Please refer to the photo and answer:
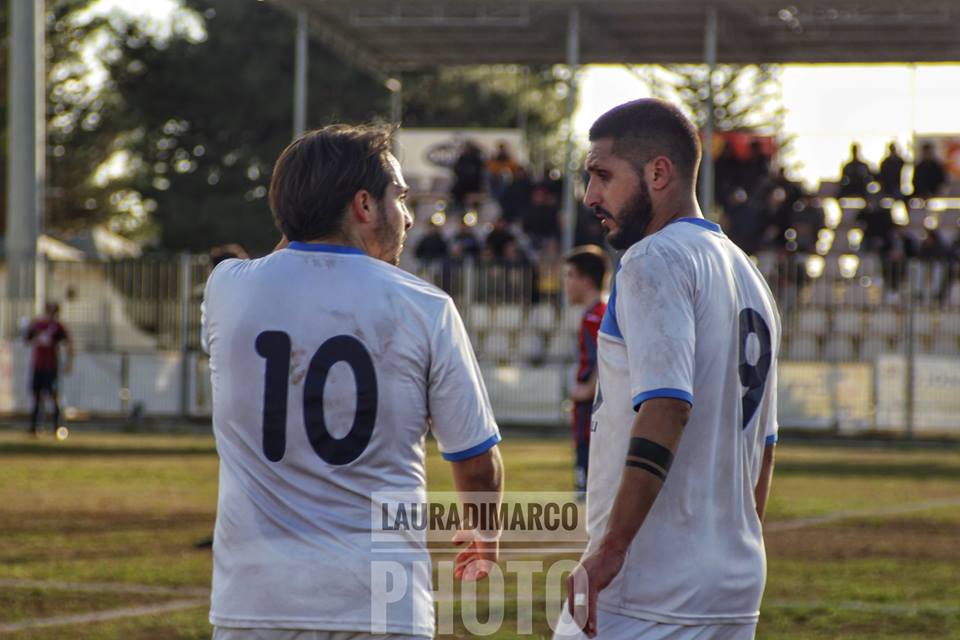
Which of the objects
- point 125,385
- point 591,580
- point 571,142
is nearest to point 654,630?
point 591,580

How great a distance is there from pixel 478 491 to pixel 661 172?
951mm

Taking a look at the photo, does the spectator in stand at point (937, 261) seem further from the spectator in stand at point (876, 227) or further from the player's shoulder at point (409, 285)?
the player's shoulder at point (409, 285)

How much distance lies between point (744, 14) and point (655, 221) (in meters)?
29.8

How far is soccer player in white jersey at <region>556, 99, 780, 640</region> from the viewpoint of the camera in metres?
3.81

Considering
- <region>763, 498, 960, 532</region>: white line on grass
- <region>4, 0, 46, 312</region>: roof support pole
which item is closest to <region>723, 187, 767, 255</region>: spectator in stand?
<region>4, 0, 46, 312</region>: roof support pole

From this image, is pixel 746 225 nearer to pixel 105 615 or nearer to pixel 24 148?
pixel 24 148

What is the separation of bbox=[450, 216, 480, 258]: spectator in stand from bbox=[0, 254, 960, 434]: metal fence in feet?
9.85

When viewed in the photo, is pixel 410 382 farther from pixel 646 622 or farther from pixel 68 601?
pixel 68 601

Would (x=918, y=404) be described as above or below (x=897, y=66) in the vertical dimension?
below

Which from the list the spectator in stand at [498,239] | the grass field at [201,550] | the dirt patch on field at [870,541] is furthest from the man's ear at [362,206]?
the spectator in stand at [498,239]

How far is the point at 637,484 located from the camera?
378cm

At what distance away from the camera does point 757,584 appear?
402 cm

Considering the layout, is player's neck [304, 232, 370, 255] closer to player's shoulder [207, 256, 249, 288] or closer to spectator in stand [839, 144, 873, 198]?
player's shoulder [207, 256, 249, 288]

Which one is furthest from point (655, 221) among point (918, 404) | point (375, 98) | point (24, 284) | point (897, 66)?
point (375, 98)
